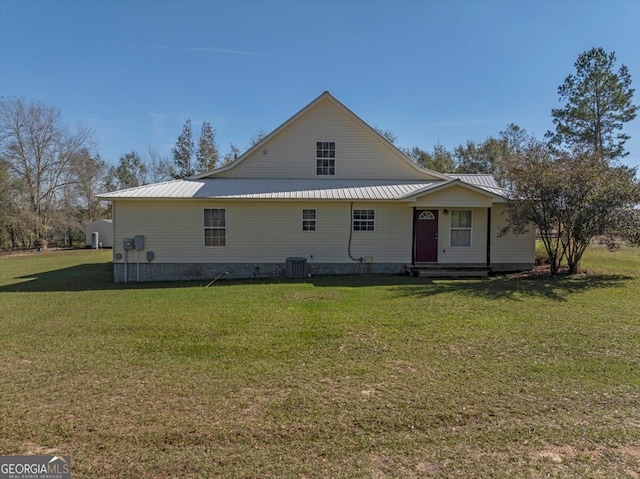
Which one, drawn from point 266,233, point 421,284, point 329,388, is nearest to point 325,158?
point 266,233

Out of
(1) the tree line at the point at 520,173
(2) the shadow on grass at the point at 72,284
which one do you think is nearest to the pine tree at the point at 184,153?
(1) the tree line at the point at 520,173

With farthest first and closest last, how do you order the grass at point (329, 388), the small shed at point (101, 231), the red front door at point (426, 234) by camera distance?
1. the small shed at point (101, 231)
2. the red front door at point (426, 234)
3. the grass at point (329, 388)

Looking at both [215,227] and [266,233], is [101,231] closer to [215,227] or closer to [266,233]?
[215,227]

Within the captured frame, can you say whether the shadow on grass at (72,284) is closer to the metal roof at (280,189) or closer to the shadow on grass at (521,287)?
the metal roof at (280,189)

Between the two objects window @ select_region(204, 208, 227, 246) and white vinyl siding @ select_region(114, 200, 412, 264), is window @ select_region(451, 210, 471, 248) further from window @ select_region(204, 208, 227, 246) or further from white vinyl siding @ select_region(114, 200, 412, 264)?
window @ select_region(204, 208, 227, 246)

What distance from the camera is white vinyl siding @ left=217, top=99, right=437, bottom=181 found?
50.2 ft

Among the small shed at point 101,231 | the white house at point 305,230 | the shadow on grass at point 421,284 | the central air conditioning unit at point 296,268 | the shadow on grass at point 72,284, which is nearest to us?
the shadow on grass at point 421,284

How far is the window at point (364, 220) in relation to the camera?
1368 cm

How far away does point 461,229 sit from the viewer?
45.5 ft

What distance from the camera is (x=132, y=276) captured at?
13242 mm

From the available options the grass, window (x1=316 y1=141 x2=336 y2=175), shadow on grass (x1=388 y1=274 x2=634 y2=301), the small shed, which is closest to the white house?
window (x1=316 y1=141 x2=336 y2=175)

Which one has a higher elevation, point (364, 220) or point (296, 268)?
point (364, 220)

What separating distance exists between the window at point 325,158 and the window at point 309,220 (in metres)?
2.62

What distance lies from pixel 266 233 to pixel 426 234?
6070mm
